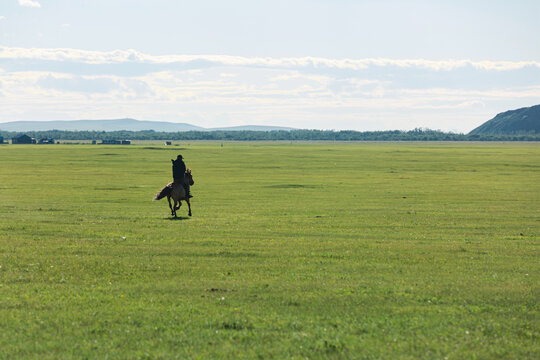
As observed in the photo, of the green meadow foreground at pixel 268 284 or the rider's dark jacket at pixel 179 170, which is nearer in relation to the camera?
the green meadow foreground at pixel 268 284

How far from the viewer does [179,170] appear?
28219 mm

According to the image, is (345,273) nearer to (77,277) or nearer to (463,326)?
(463,326)

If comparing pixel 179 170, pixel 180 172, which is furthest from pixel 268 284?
pixel 180 172

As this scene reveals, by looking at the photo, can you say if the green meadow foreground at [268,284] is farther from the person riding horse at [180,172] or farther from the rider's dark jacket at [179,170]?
the rider's dark jacket at [179,170]

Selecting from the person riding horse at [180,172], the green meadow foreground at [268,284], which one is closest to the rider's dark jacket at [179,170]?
the person riding horse at [180,172]

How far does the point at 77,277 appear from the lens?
15.3m

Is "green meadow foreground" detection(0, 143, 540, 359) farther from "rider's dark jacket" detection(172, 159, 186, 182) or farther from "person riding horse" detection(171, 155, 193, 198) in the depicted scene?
"rider's dark jacket" detection(172, 159, 186, 182)

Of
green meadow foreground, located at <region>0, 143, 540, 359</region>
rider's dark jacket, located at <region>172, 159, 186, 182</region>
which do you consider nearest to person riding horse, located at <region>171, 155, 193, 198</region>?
rider's dark jacket, located at <region>172, 159, 186, 182</region>

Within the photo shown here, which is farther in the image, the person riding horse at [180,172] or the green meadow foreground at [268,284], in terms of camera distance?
the person riding horse at [180,172]

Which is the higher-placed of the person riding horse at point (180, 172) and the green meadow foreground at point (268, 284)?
the person riding horse at point (180, 172)

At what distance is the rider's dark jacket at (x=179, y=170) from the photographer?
28047 mm

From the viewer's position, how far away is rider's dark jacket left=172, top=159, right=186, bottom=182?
92.0ft

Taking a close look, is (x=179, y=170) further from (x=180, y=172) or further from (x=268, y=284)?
(x=268, y=284)

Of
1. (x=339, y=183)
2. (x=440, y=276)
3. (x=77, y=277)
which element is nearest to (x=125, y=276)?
(x=77, y=277)
